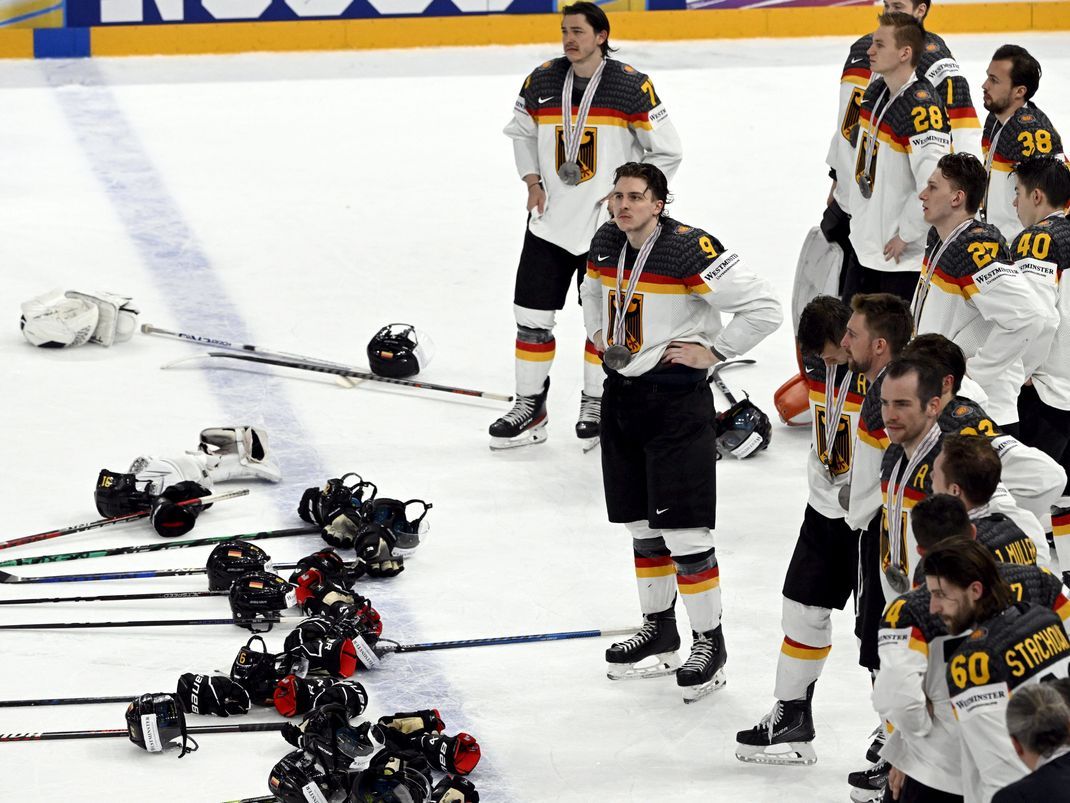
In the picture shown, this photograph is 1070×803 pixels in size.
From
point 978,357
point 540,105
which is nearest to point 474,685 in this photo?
point 978,357

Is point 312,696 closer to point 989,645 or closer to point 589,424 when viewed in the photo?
point 989,645

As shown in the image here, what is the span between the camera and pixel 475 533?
20.2ft

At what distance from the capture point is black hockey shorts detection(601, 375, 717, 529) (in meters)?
4.98

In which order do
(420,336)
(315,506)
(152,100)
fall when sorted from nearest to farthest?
(315,506) → (420,336) → (152,100)

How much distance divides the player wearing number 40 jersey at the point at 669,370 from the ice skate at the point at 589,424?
179cm

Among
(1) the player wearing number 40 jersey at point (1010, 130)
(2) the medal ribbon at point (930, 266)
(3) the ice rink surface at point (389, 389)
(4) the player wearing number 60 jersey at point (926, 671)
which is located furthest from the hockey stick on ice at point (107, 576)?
(1) the player wearing number 40 jersey at point (1010, 130)

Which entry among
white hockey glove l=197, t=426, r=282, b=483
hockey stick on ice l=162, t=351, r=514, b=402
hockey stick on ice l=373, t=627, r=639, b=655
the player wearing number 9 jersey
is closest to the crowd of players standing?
the player wearing number 9 jersey

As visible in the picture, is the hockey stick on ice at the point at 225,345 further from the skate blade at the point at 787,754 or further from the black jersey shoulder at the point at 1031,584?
the black jersey shoulder at the point at 1031,584

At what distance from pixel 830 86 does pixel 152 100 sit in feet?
14.1

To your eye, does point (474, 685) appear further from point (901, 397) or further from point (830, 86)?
point (830, 86)

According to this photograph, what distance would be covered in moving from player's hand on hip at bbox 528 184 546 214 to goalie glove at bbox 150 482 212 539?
158cm

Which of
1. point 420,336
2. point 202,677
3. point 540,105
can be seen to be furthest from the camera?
point 420,336

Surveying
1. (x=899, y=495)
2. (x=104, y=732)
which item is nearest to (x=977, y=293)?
(x=899, y=495)

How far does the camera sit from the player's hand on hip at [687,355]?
4.96 meters
